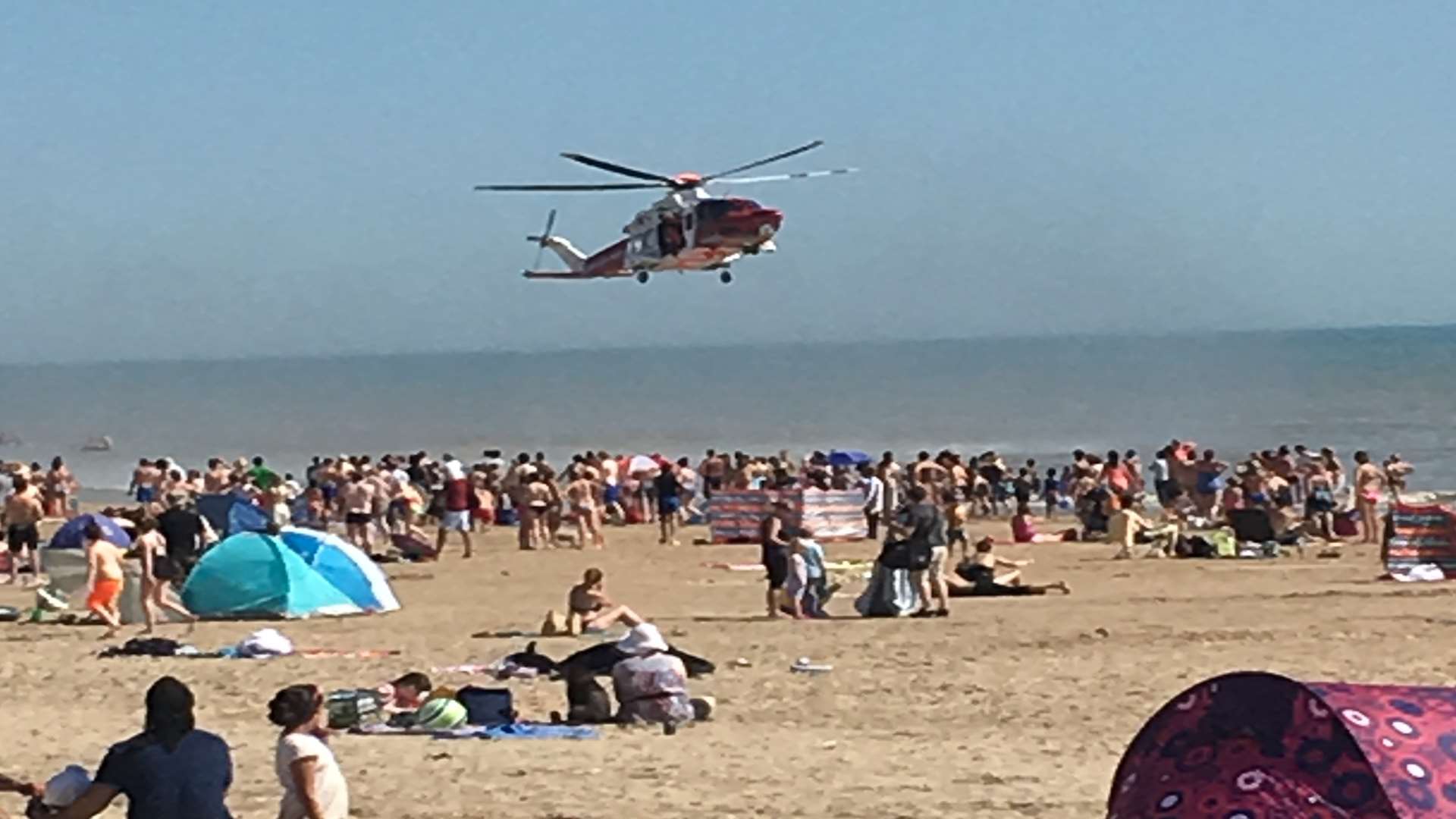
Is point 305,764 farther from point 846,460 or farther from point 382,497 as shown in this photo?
point 846,460

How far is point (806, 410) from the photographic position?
95.4m

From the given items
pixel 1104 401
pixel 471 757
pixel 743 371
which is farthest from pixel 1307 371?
pixel 471 757

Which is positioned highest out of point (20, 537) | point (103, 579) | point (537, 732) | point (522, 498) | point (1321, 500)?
point (522, 498)

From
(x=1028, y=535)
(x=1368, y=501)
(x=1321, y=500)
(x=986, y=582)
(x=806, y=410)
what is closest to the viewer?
(x=986, y=582)

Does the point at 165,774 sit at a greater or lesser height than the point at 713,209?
lesser

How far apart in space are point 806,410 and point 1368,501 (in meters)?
68.6

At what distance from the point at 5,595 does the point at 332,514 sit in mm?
8586

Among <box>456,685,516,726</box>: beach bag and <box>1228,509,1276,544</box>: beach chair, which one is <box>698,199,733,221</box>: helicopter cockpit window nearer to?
<box>1228,509,1276,544</box>: beach chair

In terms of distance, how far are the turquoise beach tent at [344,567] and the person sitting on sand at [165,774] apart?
12.5 meters

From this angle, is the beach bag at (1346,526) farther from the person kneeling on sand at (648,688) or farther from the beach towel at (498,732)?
the beach towel at (498,732)

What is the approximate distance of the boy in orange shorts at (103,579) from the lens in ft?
62.2

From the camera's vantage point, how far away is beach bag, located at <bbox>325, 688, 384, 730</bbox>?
13.5 m

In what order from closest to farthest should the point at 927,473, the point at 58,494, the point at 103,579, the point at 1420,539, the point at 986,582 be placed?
the point at 103,579
the point at 986,582
the point at 1420,539
the point at 927,473
the point at 58,494

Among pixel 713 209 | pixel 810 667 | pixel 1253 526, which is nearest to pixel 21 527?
pixel 810 667
